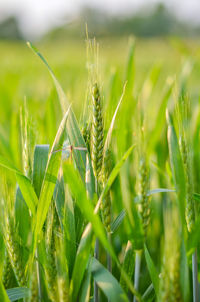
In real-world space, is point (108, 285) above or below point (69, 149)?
below

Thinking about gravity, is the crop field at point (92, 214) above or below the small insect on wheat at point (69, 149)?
below

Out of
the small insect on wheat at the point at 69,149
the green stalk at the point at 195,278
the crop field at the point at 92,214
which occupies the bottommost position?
the green stalk at the point at 195,278

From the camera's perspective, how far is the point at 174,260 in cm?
34

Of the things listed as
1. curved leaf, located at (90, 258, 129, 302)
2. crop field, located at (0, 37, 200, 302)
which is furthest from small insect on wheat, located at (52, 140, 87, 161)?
curved leaf, located at (90, 258, 129, 302)

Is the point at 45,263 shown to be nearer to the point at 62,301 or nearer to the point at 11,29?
the point at 62,301

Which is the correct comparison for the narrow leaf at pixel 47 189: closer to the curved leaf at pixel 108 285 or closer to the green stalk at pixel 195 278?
the curved leaf at pixel 108 285

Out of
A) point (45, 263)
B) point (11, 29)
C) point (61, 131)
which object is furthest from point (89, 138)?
point (11, 29)

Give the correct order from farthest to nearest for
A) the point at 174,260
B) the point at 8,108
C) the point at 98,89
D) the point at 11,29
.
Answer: the point at 11,29 → the point at 8,108 → the point at 98,89 → the point at 174,260

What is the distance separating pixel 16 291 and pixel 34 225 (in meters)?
0.09

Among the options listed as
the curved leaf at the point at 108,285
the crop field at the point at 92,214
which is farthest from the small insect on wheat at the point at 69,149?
the curved leaf at the point at 108,285

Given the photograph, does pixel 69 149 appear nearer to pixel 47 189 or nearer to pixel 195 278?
pixel 47 189

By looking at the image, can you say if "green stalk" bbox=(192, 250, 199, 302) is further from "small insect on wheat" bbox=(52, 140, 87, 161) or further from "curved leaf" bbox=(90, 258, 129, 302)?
"small insect on wheat" bbox=(52, 140, 87, 161)

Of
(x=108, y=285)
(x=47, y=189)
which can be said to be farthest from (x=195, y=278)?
(x=47, y=189)

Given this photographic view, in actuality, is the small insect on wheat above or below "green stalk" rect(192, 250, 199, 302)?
above
